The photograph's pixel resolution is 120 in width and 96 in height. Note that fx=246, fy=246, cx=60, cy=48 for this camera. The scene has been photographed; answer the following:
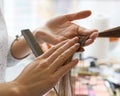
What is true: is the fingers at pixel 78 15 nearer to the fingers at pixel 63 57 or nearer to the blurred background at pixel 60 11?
the fingers at pixel 63 57

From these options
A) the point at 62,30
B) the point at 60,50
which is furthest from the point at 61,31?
the point at 60,50

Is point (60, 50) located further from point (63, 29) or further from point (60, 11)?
point (60, 11)

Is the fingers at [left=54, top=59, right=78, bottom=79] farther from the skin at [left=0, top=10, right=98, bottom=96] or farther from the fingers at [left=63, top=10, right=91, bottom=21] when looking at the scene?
the fingers at [left=63, top=10, right=91, bottom=21]

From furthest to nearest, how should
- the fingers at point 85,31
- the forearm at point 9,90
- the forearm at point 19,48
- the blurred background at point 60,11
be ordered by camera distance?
1. the blurred background at point 60,11
2. the forearm at point 19,48
3. the fingers at point 85,31
4. the forearm at point 9,90

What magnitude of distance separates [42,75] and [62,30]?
236 millimetres

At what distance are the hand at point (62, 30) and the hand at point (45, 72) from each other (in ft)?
0.35

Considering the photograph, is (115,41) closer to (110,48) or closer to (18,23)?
(110,48)

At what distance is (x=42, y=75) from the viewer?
0.47 m

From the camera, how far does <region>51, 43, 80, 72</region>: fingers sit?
487 millimetres

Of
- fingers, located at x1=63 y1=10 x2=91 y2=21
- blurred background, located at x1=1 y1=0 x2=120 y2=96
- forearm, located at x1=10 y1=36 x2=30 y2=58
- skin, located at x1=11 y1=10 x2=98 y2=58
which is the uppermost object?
fingers, located at x1=63 y1=10 x2=91 y2=21

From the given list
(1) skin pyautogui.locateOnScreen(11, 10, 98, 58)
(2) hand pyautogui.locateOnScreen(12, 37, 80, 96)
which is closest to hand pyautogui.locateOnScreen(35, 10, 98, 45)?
(1) skin pyautogui.locateOnScreen(11, 10, 98, 58)

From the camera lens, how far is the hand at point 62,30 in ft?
2.09

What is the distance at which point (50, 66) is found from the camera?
484mm

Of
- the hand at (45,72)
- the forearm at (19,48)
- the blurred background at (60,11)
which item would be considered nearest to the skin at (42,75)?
the hand at (45,72)
